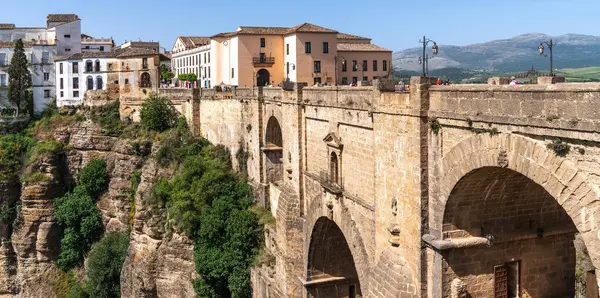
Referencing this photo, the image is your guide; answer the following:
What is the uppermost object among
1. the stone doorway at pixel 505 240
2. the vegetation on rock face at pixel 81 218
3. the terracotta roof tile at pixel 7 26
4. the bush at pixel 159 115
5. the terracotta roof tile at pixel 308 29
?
the terracotta roof tile at pixel 7 26

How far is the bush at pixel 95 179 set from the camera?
4375 cm

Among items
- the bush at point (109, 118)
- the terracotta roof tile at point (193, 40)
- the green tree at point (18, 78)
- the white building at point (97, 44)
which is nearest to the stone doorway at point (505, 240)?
the bush at point (109, 118)

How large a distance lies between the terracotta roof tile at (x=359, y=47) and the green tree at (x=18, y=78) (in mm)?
28773

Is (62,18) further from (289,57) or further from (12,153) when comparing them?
(289,57)

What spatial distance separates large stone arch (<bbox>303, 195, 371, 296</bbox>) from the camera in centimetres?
1778

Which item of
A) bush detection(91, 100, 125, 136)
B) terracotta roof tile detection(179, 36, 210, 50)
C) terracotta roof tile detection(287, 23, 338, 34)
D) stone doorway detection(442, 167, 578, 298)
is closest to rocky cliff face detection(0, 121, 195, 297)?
bush detection(91, 100, 125, 136)

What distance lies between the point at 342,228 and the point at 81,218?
29.7m

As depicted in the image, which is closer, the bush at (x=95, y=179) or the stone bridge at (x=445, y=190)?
the stone bridge at (x=445, y=190)

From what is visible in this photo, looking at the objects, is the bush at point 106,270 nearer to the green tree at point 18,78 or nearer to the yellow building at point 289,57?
the yellow building at point 289,57

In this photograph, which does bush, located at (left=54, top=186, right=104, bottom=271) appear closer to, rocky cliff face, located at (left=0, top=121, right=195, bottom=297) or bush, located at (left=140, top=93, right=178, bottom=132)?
rocky cliff face, located at (left=0, top=121, right=195, bottom=297)

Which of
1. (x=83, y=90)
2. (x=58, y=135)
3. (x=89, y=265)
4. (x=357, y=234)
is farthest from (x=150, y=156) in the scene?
(x=357, y=234)

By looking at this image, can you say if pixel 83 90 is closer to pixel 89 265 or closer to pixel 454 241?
pixel 89 265

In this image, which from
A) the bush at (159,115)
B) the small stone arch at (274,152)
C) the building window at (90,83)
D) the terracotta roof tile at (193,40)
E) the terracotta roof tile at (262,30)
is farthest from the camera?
the terracotta roof tile at (193,40)

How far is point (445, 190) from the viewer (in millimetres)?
12969
